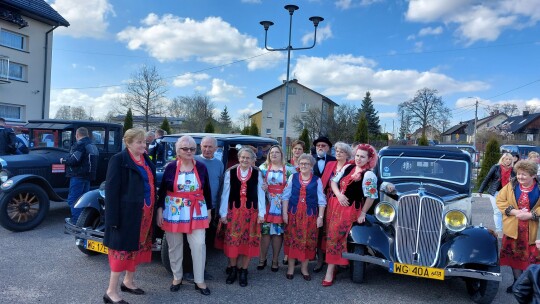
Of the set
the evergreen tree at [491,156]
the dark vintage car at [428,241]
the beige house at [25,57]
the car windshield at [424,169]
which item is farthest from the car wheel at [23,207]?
the beige house at [25,57]

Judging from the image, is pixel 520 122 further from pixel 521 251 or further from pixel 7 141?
pixel 7 141

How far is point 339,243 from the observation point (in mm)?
4590

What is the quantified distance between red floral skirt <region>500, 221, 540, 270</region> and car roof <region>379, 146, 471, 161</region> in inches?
50.1

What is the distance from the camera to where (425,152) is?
567 centimetres

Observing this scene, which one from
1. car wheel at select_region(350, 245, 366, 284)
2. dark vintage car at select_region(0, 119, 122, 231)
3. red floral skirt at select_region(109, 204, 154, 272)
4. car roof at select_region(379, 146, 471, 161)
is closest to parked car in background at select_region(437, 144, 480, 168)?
car roof at select_region(379, 146, 471, 161)

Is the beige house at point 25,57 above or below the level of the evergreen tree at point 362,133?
above

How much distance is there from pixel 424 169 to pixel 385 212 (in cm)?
133

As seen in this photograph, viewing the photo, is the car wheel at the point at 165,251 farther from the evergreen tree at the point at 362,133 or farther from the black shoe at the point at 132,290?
the evergreen tree at the point at 362,133

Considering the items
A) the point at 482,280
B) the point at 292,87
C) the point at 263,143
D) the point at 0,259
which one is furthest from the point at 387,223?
the point at 292,87

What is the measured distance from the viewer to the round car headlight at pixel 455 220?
4430mm

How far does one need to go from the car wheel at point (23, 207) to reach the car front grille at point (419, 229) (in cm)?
597

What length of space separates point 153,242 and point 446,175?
13.4 feet

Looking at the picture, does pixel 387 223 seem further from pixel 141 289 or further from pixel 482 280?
pixel 141 289

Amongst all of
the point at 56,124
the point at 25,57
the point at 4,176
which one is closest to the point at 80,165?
the point at 4,176
